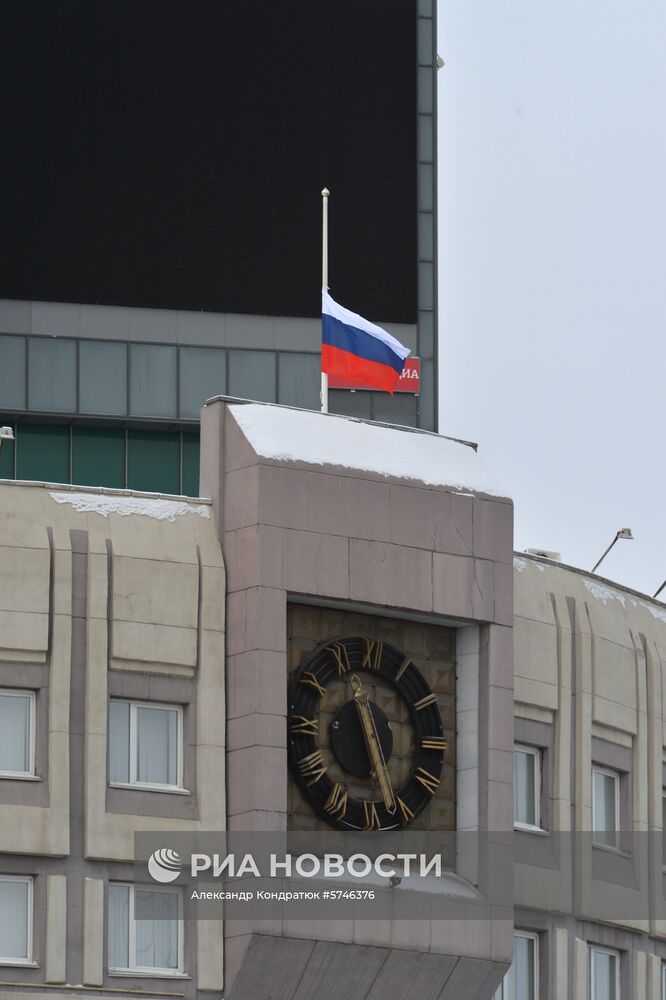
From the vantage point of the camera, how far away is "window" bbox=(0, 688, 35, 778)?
195 feet

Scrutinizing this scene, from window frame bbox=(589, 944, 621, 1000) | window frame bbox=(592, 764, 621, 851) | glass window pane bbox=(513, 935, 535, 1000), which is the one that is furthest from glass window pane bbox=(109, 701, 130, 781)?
window frame bbox=(589, 944, 621, 1000)

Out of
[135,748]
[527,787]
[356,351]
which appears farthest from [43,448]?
[135,748]

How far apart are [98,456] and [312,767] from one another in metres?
50.0

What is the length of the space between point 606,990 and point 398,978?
8.01 meters

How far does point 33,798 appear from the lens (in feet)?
193

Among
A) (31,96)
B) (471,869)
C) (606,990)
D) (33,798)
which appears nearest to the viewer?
(33,798)

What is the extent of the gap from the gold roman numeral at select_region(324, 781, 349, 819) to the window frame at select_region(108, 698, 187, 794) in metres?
2.94

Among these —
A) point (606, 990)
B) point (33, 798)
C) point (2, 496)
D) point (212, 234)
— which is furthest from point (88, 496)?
point (212, 234)

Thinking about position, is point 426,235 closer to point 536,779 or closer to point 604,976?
point 536,779

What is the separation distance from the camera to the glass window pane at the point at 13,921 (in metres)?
58.7

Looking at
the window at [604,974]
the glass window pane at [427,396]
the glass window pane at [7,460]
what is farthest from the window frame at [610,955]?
the glass window pane at [427,396]

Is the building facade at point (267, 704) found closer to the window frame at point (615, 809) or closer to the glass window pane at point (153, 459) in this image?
the window frame at point (615, 809)

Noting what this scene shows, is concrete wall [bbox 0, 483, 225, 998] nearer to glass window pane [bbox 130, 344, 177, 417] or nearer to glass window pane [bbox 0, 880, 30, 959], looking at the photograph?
glass window pane [bbox 0, 880, 30, 959]

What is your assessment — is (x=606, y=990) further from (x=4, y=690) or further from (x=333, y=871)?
(x=4, y=690)
